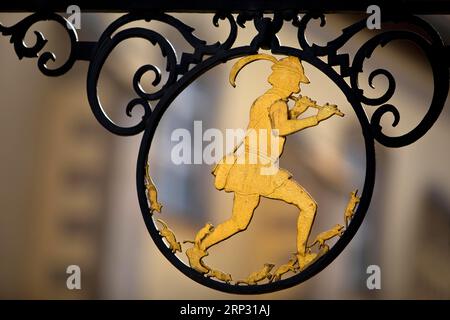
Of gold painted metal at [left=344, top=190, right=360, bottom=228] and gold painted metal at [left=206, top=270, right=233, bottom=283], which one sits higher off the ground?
gold painted metal at [left=344, top=190, right=360, bottom=228]

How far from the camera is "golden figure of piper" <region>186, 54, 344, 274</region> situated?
1982 mm

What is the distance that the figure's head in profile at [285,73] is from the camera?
6.56 feet

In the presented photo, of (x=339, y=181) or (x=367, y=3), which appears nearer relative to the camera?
(x=367, y=3)

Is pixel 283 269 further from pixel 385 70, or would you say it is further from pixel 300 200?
pixel 385 70

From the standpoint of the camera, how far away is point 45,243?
3.09 meters

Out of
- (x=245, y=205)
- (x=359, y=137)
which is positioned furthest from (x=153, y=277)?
(x=245, y=205)

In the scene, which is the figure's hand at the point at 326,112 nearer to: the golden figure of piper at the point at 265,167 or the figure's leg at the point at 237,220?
the golden figure of piper at the point at 265,167

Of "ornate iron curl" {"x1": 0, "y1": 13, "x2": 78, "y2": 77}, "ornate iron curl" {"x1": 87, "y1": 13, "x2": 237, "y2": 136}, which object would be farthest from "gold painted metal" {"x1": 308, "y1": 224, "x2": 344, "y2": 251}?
"ornate iron curl" {"x1": 0, "y1": 13, "x2": 78, "y2": 77}

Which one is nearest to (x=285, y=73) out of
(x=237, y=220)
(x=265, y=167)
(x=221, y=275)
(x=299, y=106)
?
(x=299, y=106)

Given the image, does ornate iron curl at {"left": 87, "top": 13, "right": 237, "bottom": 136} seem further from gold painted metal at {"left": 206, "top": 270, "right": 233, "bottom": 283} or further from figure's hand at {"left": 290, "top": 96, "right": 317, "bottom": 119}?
gold painted metal at {"left": 206, "top": 270, "right": 233, "bottom": 283}

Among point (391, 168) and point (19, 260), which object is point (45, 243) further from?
point (391, 168)

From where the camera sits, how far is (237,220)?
6.53 ft

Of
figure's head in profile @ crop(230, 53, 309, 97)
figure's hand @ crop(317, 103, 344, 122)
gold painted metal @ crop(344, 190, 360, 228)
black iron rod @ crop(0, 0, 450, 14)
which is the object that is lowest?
gold painted metal @ crop(344, 190, 360, 228)

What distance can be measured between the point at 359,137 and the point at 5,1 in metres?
1.23
